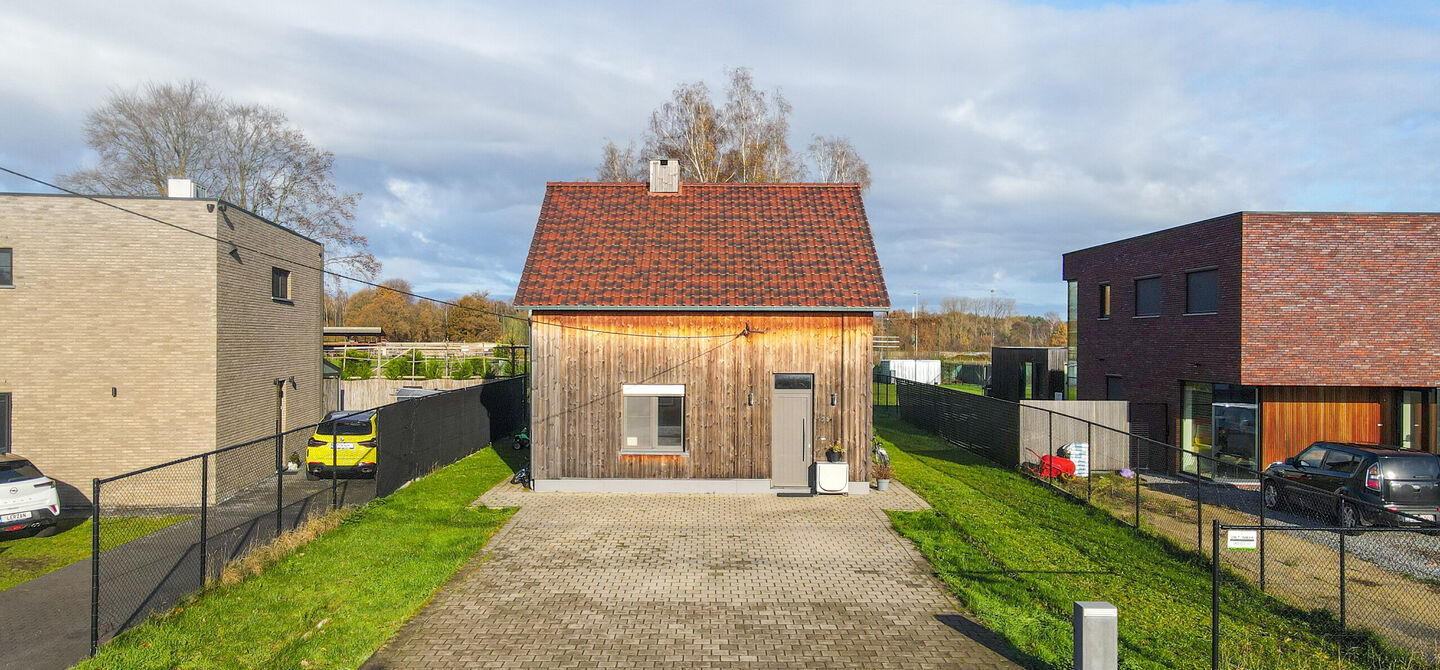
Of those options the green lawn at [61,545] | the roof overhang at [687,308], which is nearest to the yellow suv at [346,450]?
the green lawn at [61,545]

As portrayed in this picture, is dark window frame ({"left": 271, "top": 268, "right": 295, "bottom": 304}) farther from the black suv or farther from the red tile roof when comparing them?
the black suv

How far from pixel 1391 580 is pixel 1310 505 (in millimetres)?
3889

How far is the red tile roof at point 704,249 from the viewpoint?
15148 millimetres

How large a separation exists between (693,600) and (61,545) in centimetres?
1050

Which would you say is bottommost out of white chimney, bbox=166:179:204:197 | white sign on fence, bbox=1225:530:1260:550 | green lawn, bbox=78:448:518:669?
green lawn, bbox=78:448:518:669

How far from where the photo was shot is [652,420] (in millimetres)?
15125

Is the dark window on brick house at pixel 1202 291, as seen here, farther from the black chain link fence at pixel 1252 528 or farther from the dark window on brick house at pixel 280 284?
the dark window on brick house at pixel 280 284

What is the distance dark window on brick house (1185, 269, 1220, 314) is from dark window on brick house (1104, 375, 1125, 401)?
353cm

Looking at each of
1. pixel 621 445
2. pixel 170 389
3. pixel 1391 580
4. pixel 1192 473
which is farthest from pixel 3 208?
pixel 1192 473

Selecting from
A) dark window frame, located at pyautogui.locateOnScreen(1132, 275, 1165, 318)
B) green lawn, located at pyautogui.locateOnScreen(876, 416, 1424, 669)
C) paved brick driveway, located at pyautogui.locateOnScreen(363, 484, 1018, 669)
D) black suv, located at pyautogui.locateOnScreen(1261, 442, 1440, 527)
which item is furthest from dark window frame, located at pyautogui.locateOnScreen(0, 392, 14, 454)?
dark window frame, located at pyautogui.locateOnScreen(1132, 275, 1165, 318)

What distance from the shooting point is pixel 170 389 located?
14.9 m

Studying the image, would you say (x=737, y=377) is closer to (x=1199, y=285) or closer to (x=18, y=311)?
(x=1199, y=285)

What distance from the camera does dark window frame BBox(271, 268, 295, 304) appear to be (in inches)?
722

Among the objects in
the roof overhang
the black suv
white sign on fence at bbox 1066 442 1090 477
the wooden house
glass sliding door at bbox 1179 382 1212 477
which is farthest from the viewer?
glass sliding door at bbox 1179 382 1212 477
